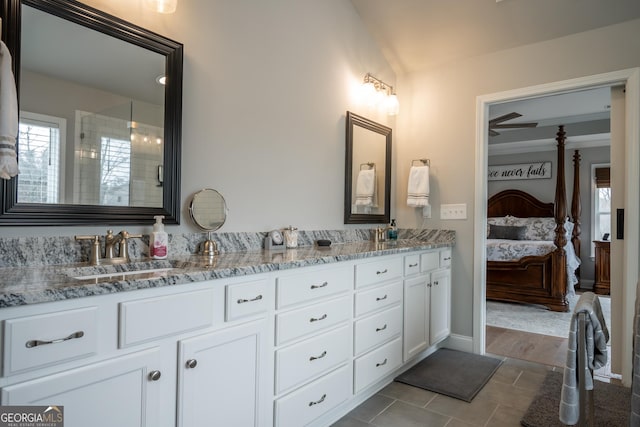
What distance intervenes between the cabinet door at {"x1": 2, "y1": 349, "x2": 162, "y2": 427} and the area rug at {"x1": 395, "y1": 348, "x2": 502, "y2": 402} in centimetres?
188

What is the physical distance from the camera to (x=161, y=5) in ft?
5.83

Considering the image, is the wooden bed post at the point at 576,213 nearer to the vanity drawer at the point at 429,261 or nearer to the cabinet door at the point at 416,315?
the vanity drawer at the point at 429,261

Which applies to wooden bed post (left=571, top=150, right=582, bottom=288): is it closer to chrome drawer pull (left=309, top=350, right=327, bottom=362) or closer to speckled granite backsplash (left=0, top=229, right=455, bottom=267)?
speckled granite backsplash (left=0, top=229, right=455, bottom=267)

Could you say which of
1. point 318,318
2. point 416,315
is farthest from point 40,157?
point 416,315

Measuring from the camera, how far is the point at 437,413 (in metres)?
2.22

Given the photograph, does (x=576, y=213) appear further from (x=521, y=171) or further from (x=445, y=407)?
(x=445, y=407)

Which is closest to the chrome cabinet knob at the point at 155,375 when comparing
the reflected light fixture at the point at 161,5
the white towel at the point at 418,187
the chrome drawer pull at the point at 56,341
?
the chrome drawer pull at the point at 56,341

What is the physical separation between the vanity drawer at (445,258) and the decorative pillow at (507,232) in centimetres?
381

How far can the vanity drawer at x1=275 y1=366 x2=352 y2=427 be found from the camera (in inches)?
68.6

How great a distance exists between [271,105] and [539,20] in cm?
204

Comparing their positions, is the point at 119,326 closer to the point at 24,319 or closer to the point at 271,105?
the point at 24,319

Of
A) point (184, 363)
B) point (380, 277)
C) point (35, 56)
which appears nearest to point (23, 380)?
point (184, 363)

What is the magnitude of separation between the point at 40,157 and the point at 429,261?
2.48m

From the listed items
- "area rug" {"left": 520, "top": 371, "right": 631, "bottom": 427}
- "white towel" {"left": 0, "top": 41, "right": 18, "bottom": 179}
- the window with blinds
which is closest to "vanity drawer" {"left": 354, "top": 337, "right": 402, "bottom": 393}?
"area rug" {"left": 520, "top": 371, "right": 631, "bottom": 427}
